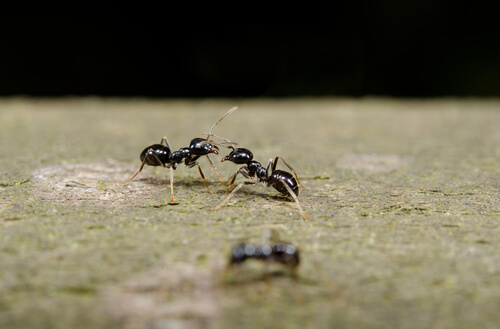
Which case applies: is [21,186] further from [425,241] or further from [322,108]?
[322,108]

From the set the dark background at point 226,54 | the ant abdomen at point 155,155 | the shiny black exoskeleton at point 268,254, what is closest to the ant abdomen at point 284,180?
the ant abdomen at point 155,155

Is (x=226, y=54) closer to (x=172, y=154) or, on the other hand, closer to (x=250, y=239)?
(x=172, y=154)

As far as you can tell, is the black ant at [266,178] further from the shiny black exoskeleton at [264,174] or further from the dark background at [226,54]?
the dark background at [226,54]

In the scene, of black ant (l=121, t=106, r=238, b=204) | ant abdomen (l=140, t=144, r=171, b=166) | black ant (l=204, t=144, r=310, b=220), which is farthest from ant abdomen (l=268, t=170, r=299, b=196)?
ant abdomen (l=140, t=144, r=171, b=166)

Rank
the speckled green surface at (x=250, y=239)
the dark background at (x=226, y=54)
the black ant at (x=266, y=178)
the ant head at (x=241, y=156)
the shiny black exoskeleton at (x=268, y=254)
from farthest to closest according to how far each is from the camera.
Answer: the dark background at (x=226, y=54), the ant head at (x=241, y=156), the black ant at (x=266, y=178), the shiny black exoskeleton at (x=268, y=254), the speckled green surface at (x=250, y=239)

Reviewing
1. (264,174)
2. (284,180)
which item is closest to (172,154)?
(264,174)
